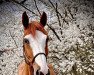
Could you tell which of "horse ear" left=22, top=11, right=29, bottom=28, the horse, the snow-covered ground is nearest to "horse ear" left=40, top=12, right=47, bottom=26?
the horse

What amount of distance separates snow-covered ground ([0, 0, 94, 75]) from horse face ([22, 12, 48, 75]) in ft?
7.51

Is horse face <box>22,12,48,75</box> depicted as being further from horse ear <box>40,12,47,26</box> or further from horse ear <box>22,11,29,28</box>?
horse ear <box>40,12,47,26</box>

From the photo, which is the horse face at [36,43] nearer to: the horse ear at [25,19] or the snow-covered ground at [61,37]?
the horse ear at [25,19]

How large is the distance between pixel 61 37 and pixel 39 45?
384cm

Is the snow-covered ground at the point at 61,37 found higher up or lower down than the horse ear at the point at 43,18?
lower down

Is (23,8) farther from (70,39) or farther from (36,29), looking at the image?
(36,29)

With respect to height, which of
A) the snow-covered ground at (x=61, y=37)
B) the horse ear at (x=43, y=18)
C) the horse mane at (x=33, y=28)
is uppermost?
the horse ear at (x=43, y=18)

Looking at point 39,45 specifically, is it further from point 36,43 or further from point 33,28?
point 33,28

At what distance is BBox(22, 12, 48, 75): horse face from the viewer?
3.55 meters

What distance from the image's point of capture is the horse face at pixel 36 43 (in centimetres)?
355

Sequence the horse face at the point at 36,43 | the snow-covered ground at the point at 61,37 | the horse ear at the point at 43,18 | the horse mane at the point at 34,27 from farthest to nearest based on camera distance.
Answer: the snow-covered ground at the point at 61,37, the horse ear at the point at 43,18, the horse mane at the point at 34,27, the horse face at the point at 36,43

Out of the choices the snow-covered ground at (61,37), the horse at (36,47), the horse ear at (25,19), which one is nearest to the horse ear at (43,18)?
the horse at (36,47)

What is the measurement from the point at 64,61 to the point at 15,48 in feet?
4.44

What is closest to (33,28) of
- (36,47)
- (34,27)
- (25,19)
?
(34,27)
